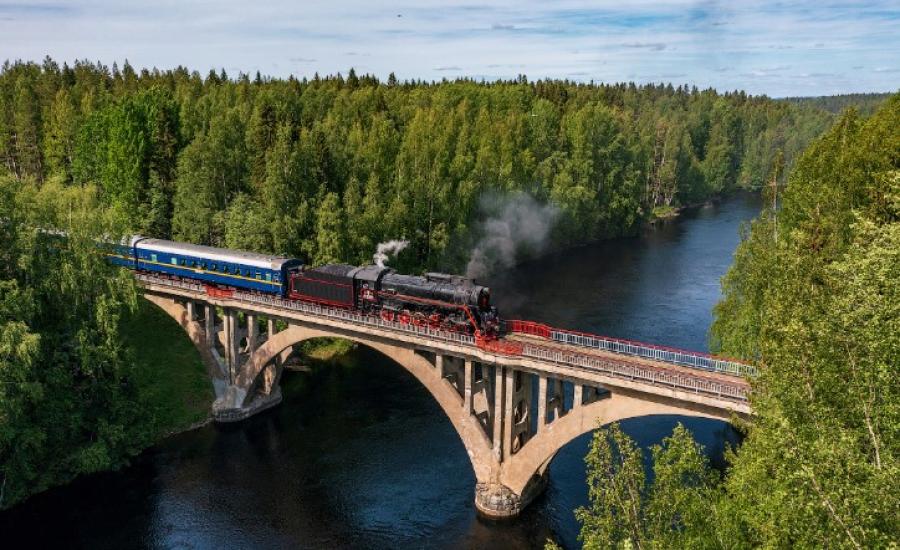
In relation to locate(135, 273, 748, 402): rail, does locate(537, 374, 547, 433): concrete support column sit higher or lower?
lower

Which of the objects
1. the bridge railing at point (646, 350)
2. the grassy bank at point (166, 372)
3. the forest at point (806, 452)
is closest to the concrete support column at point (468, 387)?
the bridge railing at point (646, 350)

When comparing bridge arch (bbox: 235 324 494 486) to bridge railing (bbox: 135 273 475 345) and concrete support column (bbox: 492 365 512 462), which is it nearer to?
concrete support column (bbox: 492 365 512 462)

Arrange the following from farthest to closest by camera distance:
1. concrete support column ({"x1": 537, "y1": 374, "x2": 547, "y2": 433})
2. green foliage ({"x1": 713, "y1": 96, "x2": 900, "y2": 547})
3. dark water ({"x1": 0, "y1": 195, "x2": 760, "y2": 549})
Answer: dark water ({"x1": 0, "y1": 195, "x2": 760, "y2": 549}) < concrete support column ({"x1": 537, "y1": 374, "x2": 547, "y2": 433}) < green foliage ({"x1": 713, "y1": 96, "x2": 900, "y2": 547})

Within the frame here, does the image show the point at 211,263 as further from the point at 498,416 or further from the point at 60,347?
the point at 498,416

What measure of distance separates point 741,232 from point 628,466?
3770cm

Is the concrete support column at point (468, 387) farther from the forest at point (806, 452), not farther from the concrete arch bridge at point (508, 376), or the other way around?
the forest at point (806, 452)

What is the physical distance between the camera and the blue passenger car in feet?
162

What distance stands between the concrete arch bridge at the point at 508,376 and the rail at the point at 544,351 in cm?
5

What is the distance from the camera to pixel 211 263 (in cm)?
5212

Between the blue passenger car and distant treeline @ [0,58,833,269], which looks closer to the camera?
the blue passenger car

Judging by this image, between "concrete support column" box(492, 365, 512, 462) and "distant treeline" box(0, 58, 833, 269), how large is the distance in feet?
90.9

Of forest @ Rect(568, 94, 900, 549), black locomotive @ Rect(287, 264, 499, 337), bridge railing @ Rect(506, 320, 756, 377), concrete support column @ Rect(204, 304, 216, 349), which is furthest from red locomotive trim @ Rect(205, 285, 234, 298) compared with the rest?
forest @ Rect(568, 94, 900, 549)

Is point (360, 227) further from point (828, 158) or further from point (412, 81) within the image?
point (412, 81)

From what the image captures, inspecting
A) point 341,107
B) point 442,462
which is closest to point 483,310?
point 442,462
